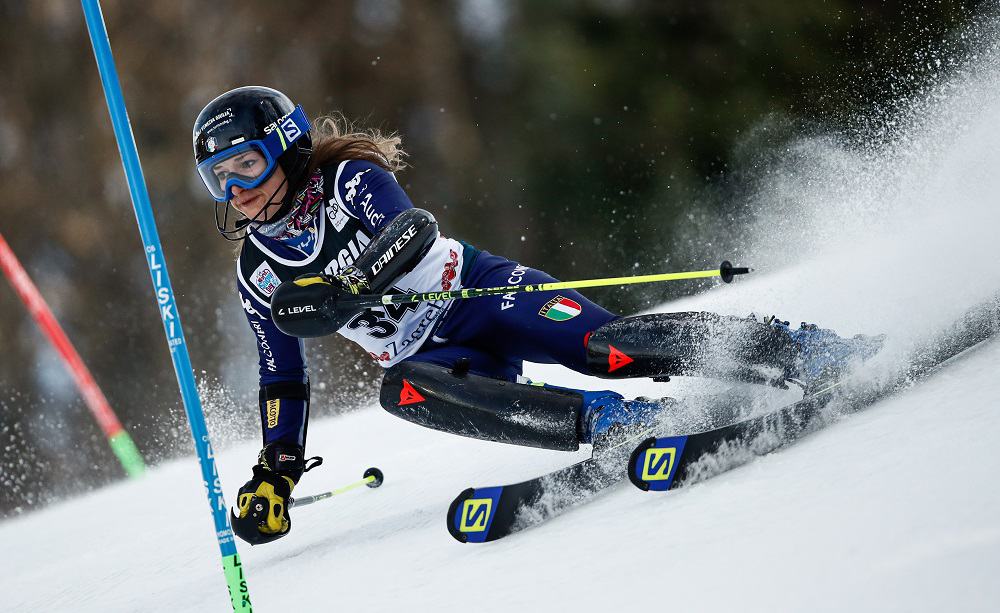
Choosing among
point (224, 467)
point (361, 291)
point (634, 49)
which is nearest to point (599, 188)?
point (634, 49)

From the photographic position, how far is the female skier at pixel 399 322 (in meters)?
1.83

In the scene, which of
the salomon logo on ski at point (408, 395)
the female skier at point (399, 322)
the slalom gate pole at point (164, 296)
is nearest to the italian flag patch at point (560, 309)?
the female skier at point (399, 322)

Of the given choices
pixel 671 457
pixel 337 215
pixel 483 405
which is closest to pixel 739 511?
pixel 671 457

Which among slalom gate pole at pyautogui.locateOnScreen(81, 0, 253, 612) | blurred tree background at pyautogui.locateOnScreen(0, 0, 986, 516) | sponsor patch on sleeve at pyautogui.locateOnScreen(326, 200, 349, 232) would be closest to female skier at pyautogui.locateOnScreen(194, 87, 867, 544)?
sponsor patch on sleeve at pyautogui.locateOnScreen(326, 200, 349, 232)

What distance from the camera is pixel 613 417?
68.7 inches

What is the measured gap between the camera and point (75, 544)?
3.14m

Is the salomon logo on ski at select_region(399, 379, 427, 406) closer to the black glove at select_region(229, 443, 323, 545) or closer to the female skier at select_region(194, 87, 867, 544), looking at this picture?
the female skier at select_region(194, 87, 867, 544)

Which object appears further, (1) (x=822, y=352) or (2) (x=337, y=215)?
(2) (x=337, y=215)

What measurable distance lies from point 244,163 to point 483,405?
80cm

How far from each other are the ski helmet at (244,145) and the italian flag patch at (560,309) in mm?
651

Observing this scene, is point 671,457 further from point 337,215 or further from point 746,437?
point 337,215

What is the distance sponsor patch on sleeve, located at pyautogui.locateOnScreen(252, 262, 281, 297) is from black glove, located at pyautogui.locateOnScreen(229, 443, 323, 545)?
0.38 meters

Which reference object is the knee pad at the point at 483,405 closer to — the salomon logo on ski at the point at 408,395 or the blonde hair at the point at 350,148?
the salomon logo on ski at the point at 408,395

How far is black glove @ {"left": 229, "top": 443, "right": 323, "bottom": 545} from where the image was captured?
6.61 ft
